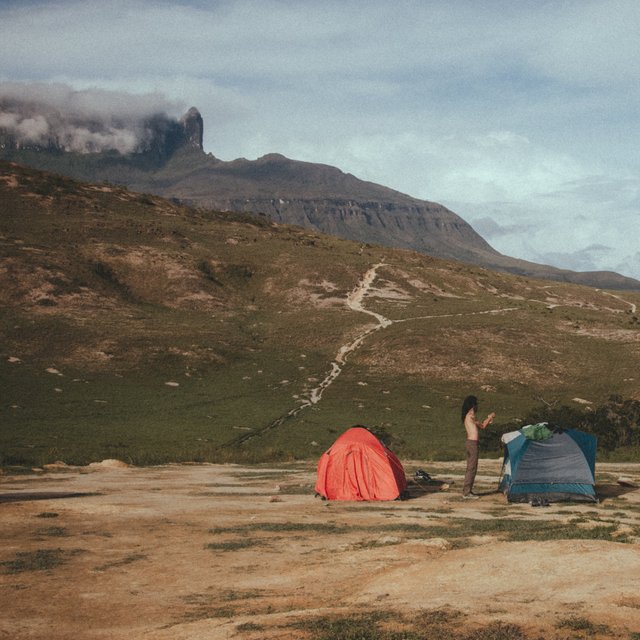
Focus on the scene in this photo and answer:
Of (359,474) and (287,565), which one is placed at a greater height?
(359,474)

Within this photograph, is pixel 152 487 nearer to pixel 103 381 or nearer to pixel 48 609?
pixel 48 609

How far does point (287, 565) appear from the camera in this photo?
15883 mm

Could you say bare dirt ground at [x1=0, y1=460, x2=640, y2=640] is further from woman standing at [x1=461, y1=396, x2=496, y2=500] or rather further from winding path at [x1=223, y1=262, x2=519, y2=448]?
winding path at [x1=223, y1=262, x2=519, y2=448]

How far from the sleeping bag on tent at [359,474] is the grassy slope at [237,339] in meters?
16.0

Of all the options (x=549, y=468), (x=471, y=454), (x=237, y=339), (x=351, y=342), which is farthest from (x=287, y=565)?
(x=237, y=339)

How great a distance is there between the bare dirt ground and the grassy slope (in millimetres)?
18194

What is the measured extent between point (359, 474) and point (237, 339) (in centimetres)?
5745

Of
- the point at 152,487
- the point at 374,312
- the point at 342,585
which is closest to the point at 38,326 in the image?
the point at 374,312

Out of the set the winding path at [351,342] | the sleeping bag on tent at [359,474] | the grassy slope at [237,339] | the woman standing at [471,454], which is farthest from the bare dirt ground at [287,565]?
the winding path at [351,342]

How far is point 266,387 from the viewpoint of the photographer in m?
66.8

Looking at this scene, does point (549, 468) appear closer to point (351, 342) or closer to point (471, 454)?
point (471, 454)

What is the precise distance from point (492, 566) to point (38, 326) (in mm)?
72873

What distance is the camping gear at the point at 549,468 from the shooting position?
25109mm

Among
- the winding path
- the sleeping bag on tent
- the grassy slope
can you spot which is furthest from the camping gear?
the winding path
